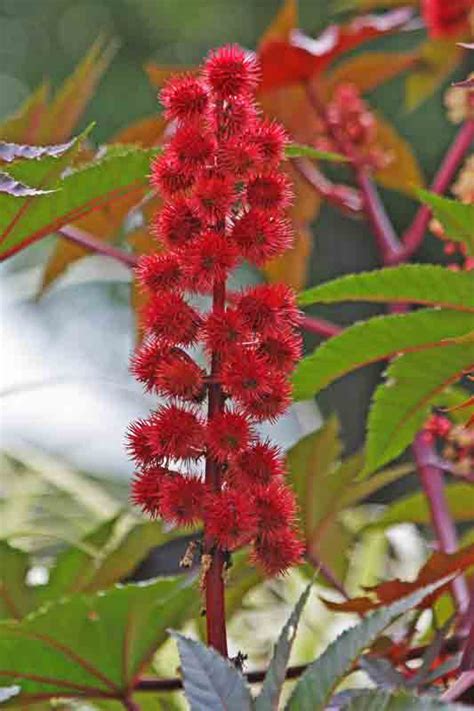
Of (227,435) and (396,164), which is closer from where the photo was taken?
(227,435)

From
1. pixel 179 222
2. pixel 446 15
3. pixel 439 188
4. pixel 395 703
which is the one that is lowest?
pixel 395 703

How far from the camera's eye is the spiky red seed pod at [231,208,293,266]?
0.26 metres

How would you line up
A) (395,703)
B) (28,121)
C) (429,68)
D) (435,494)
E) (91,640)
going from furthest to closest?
(429,68) < (28,121) < (435,494) < (91,640) < (395,703)

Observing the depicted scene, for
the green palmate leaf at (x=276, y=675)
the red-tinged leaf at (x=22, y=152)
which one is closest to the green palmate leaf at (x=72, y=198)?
the red-tinged leaf at (x=22, y=152)

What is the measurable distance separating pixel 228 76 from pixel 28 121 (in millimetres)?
288

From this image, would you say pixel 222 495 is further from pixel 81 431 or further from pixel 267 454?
pixel 81 431

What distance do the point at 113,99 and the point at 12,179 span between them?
256cm

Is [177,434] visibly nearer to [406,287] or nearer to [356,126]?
[406,287]

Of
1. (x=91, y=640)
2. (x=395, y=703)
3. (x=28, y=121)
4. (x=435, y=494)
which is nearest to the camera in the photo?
(x=395, y=703)

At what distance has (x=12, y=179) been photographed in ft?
0.93

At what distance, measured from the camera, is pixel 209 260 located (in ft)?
0.83

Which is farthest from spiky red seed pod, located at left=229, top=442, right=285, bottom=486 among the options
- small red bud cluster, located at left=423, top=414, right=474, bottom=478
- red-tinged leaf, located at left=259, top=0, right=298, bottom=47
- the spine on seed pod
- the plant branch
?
red-tinged leaf, located at left=259, top=0, right=298, bottom=47

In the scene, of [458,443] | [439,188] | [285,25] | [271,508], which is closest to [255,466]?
[271,508]

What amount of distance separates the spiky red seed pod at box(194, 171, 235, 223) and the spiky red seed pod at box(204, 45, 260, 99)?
0.07 ft
